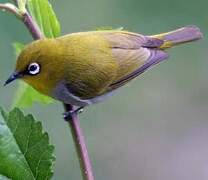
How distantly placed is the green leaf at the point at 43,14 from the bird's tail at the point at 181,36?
1170 millimetres

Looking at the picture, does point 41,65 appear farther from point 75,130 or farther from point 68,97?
point 75,130

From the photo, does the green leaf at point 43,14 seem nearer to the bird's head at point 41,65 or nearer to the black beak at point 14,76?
the bird's head at point 41,65

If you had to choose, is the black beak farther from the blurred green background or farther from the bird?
the blurred green background

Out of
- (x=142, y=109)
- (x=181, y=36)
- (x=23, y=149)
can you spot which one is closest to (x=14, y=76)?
(x=23, y=149)

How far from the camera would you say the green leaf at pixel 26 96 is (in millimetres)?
2111

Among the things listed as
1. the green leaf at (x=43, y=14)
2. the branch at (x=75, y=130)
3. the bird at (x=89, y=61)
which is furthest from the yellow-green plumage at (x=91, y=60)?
the branch at (x=75, y=130)

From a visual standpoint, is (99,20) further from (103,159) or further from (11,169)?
(11,169)

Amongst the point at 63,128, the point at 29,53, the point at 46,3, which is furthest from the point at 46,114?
the point at 46,3

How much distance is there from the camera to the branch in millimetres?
1576

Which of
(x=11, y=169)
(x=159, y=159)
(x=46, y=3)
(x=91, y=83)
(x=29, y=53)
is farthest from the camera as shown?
(x=159, y=159)

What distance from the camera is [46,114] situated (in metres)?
6.00

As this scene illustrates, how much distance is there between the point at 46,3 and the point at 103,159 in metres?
4.29

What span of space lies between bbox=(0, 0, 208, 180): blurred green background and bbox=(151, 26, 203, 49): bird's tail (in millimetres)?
2918

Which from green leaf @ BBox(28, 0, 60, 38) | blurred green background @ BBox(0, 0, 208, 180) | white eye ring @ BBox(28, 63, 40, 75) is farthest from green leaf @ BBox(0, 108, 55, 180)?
blurred green background @ BBox(0, 0, 208, 180)
